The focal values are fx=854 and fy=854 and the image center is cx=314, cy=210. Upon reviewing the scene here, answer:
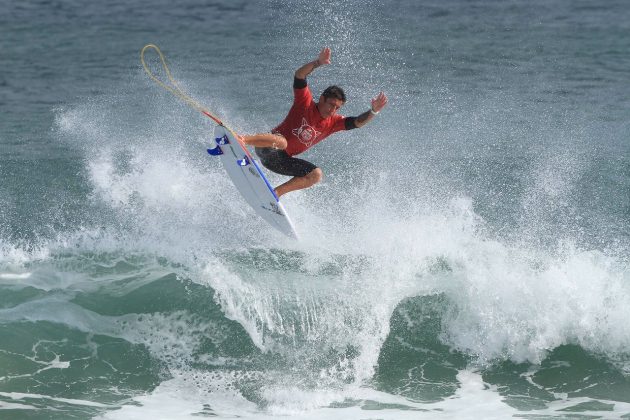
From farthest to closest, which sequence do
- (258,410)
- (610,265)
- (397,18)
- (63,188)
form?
(397,18) < (63,188) < (610,265) < (258,410)

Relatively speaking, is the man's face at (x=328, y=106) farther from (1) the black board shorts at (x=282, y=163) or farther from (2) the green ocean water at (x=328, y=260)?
(2) the green ocean water at (x=328, y=260)

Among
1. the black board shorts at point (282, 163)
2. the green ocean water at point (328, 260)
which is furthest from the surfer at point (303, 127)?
the green ocean water at point (328, 260)

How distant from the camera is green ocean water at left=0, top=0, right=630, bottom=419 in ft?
32.7

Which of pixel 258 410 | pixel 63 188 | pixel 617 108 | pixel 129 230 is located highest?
pixel 617 108

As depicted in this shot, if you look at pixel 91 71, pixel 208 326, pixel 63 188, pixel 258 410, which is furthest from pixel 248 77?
pixel 258 410

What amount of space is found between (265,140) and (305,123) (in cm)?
58

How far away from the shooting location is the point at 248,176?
10727 mm

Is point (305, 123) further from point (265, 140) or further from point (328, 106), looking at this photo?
point (265, 140)

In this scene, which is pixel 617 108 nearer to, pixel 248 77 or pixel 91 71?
pixel 248 77

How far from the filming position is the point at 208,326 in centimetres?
1088

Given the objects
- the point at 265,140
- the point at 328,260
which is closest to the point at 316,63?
the point at 265,140

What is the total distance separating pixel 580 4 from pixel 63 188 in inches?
999

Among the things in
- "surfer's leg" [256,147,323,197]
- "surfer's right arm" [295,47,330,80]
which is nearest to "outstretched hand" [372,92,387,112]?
"surfer's right arm" [295,47,330,80]

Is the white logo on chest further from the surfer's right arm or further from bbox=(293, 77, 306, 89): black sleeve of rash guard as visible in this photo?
the surfer's right arm
